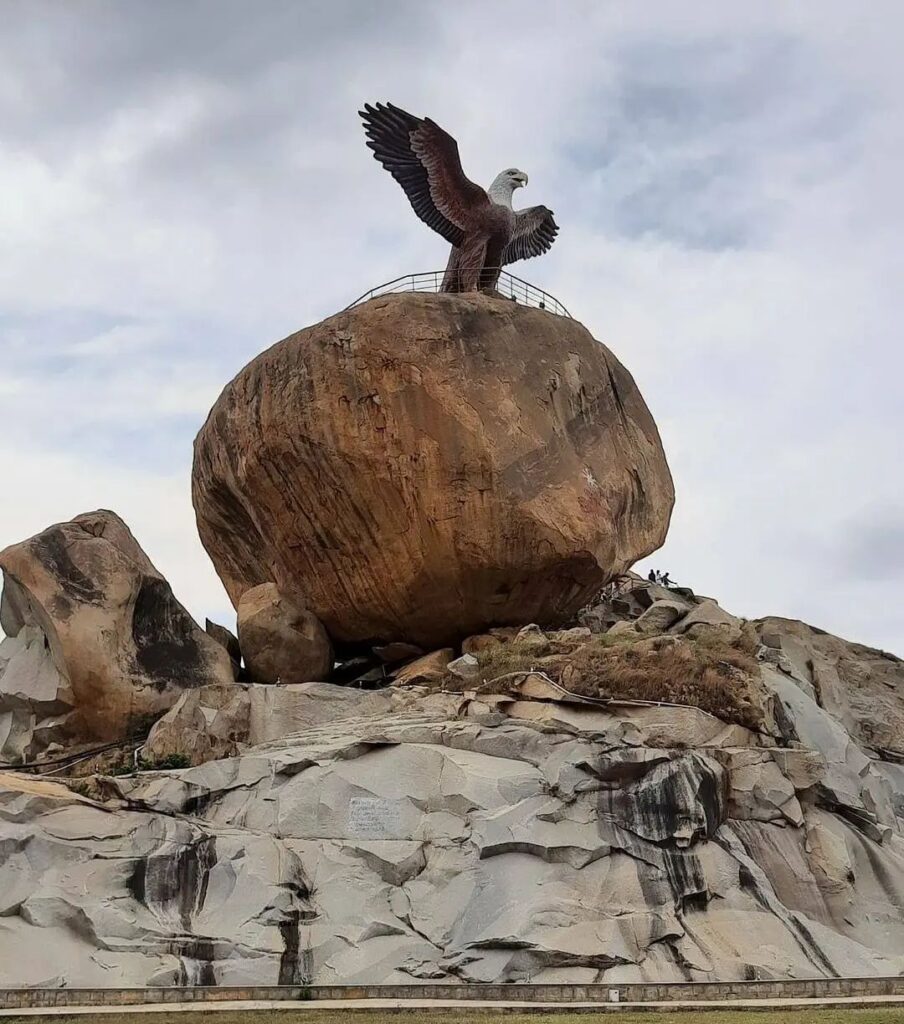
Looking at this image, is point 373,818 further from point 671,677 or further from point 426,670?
point 426,670

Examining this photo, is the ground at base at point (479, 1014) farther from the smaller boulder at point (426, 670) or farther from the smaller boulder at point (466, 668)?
the smaller boulder at point (426, 670)

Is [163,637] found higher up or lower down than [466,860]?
higher up

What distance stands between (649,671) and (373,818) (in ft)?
13.3

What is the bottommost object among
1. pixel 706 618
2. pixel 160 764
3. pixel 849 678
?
pixel 160 764

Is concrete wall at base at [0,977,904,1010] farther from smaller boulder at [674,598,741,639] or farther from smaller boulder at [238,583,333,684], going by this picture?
smaller boulder at [674,598,741,639]

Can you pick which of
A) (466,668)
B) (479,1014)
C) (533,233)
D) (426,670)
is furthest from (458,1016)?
(533,233)

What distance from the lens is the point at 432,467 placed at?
19.0 m

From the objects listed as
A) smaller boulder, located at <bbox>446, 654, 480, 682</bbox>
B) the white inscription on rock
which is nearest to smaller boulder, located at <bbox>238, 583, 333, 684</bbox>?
smaller boulder, located at <bbox>446, 654, 480, 682</bbox>

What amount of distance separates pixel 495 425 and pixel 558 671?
4114 mm

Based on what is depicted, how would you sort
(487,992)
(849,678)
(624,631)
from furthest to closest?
(849,678)
(624,631)
(487,992)

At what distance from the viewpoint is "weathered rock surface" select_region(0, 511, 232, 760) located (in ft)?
61.2

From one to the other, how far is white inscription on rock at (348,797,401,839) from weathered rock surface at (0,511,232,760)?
5.09 m

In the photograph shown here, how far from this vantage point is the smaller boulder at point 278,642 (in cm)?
2009

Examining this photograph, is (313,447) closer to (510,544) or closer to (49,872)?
(510,544)
